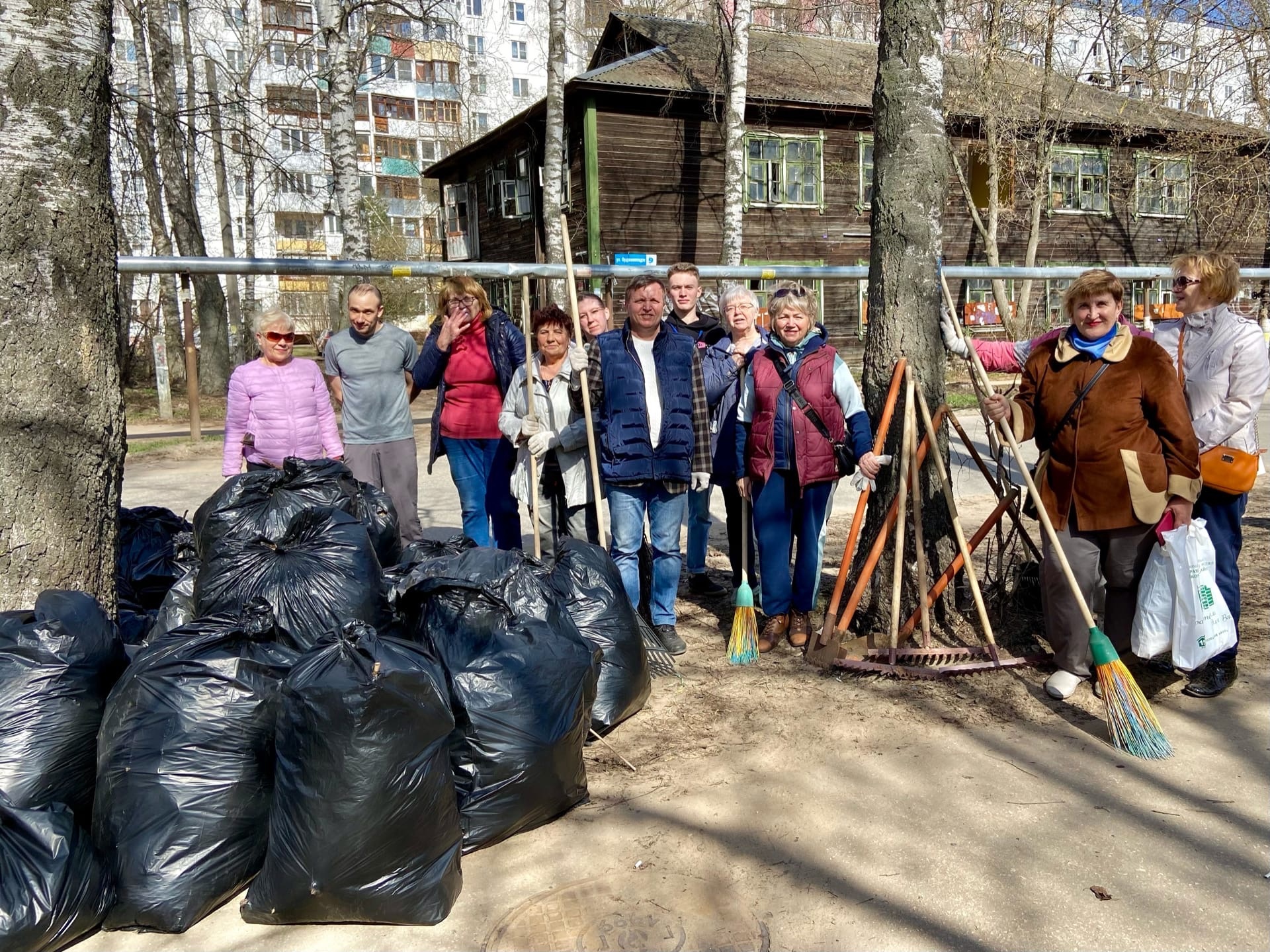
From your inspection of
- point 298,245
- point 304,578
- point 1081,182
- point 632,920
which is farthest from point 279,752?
point 298,245

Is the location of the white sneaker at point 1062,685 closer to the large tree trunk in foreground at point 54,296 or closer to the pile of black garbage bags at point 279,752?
the pile of black garbage bags at point 279,752

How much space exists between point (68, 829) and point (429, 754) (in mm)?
863

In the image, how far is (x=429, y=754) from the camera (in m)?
2.42

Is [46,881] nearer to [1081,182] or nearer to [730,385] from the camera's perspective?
[730,385]

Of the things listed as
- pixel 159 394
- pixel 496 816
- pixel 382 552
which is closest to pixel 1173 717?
pixel 496 816

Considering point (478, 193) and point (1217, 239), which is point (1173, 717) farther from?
point (1217, 239)

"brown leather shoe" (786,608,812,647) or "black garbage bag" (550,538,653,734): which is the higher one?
"black garbage bag" (550,538,653,734)

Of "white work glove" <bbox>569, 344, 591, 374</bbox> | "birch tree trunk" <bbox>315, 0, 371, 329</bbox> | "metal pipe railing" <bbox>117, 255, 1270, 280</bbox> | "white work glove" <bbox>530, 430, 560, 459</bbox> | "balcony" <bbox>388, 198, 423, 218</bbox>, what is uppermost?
"balcony" <bbox>388, 198, 423, 218</bbox>

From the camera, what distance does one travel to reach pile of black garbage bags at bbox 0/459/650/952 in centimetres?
230

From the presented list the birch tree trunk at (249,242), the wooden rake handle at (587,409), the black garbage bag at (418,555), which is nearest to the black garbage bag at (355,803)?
the black garbage bag at (418,555)

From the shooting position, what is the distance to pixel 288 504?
366cm

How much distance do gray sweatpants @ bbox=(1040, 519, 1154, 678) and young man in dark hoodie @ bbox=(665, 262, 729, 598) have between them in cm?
164

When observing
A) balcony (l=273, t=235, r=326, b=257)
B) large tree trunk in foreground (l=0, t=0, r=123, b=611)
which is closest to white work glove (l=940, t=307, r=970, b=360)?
large tree trunk in foreground (l=0, t=0, r=123, b=611)

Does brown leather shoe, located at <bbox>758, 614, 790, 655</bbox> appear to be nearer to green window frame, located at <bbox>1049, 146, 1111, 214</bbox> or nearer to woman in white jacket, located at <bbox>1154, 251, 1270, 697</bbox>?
woman in white jacket, located at <bbox>1154, 251, 1270, 697</bbox>
